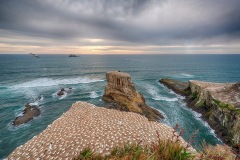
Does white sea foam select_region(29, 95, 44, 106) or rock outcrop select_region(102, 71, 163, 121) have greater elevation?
rock outcrop select_region(102, 71, 163, 121)

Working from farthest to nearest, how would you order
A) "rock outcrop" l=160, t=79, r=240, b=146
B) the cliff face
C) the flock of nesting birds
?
1. "rock outcrop" l=160, t=79, r=240, b=146
2. the cliff face
3. the flock of nesting birds

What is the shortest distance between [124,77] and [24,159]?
19467 millimetres

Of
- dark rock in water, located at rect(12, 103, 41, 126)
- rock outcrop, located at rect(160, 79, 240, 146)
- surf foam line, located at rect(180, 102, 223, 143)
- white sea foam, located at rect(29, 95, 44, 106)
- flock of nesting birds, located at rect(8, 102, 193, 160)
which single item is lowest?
surf foam line, located at rect(180, 102, 223, 143)

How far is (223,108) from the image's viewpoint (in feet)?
79.2

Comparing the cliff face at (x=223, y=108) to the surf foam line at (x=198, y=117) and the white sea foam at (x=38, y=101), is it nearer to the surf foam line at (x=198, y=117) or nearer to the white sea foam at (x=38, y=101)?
the surf foam line at (x=198, y=117)

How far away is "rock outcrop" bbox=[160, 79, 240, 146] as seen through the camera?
21.5 m

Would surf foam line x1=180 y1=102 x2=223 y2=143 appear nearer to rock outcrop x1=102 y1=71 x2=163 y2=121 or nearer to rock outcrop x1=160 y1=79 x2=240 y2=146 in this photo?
rock outcrop x1=160 y1=79 x2=240 y2=146

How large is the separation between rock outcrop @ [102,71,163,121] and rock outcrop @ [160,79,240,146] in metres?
9.49

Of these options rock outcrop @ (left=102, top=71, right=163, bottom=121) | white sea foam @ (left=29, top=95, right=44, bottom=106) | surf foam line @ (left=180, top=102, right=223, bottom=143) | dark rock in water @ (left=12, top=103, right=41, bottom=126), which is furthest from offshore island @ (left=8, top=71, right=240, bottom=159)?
white sea foam @ (left=29, top=95, right=44, bottom=106)

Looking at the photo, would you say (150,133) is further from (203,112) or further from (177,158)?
(203,112)

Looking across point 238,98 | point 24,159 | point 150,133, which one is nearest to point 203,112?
point 238,98

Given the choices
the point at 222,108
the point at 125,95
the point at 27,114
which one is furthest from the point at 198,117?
the point at 27,114

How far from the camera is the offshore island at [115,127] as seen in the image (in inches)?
398

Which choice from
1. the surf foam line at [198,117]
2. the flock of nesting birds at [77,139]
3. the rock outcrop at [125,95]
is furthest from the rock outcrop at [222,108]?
the flock of nesting birds at [77,139]
